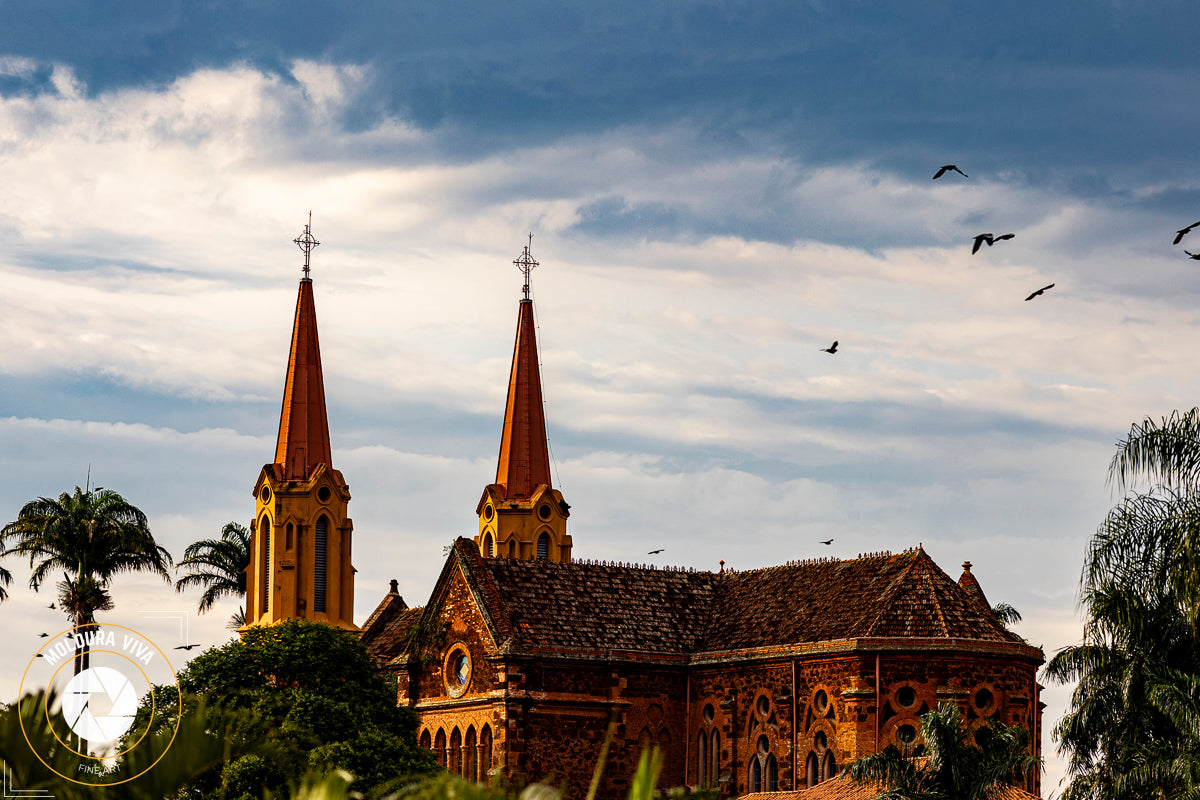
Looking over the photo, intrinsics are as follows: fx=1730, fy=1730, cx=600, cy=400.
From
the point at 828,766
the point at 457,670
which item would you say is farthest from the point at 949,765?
the point at 457,670

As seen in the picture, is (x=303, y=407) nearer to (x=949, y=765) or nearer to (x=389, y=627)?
(x=389, y=627)

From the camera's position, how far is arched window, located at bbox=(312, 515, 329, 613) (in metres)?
71.8

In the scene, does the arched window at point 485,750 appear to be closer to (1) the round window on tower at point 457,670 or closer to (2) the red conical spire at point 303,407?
(1) the round window on tower at point 457,670

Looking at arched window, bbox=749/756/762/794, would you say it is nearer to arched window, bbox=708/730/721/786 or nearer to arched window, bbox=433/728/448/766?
arched window, bbox=708/730/721/786

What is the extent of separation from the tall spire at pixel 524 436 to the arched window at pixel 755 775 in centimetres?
2537

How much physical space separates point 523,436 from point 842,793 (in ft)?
115

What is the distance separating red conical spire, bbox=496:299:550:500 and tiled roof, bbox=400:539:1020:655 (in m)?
17.8

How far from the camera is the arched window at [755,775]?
53375 millimetres

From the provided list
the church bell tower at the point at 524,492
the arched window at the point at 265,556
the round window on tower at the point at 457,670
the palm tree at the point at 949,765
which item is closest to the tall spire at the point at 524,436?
the church bell tower at the point at 524,492

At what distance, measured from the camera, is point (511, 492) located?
77.1 m

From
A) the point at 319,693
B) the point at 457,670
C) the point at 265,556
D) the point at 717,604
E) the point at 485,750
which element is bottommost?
the point at 485,750

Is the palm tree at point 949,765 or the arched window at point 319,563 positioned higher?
the arched window at point 319,563

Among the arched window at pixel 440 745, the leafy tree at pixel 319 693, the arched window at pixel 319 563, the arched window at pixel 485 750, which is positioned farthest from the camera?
the arched window at pixel 319 563

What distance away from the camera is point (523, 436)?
78188mm
